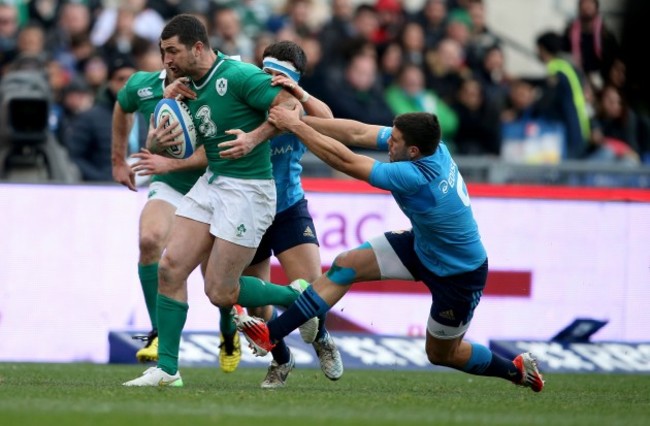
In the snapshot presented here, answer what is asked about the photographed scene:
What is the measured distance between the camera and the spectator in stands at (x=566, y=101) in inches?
683

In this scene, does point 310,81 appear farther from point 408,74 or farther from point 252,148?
point 252,148

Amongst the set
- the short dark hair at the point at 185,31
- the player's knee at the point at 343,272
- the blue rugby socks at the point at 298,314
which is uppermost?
the short dark hair at the point at 185,31

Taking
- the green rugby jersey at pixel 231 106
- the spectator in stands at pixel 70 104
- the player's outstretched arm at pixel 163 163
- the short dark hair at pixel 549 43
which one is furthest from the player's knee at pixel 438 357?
the short dark hair at pixel 549 43

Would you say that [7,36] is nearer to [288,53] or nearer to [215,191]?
[288,53]

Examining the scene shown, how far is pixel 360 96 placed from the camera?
55.1 ft

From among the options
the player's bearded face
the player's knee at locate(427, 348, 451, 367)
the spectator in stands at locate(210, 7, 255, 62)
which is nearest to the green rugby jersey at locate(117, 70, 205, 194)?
the player's bearded face

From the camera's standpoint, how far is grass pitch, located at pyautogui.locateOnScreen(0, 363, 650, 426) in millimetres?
7695

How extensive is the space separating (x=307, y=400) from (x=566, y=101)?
940 cm

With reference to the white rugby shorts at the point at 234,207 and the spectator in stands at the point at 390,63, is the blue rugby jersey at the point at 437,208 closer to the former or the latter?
the white rugby shorts at the point at 234,207

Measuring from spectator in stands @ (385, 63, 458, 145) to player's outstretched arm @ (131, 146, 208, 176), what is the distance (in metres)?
7.29

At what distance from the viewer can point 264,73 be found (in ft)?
30.5

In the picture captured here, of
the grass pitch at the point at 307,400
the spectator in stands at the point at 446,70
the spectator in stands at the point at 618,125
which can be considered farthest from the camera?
the spectator in stands at the point at 446,70

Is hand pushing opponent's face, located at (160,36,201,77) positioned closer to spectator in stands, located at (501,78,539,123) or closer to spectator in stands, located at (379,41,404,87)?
spectator in stands, located at (379,41,404,87)

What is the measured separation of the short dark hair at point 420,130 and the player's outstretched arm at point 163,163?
4.81 ft
